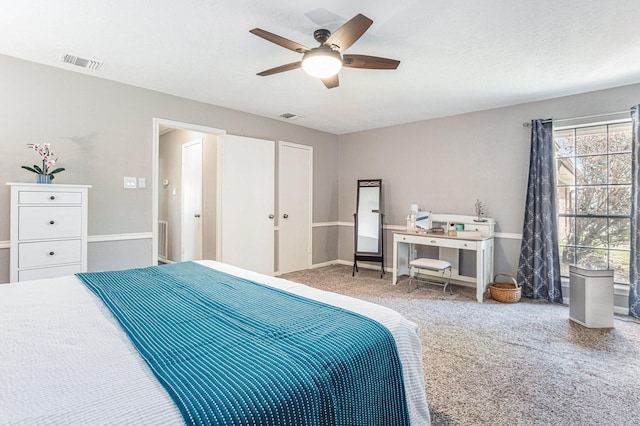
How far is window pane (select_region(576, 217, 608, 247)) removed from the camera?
3.67m

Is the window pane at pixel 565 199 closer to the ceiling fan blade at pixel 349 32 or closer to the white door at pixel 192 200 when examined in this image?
the ceiling fan blade at pixel 349 32

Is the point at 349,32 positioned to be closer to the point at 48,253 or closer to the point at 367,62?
the point at 367,62

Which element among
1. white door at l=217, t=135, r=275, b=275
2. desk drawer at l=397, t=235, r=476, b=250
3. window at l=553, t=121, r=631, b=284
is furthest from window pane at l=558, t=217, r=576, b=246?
white door at l=217, t=135, r=275, b=275

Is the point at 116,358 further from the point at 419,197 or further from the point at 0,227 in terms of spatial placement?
the point at 419,197

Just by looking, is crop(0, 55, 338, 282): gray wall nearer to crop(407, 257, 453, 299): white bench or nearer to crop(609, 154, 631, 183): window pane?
crop(407, 257, 453, 299): white bench

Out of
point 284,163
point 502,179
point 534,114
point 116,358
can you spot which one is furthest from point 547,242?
point 116,358

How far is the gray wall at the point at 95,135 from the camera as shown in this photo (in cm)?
291

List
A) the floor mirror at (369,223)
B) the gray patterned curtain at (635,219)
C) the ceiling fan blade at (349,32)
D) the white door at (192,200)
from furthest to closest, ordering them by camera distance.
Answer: the floor mirror at (369,223) → the white door at (192,200) → the gray patterned curtain at (635,219) → the ceiling fan blade at (349,32)

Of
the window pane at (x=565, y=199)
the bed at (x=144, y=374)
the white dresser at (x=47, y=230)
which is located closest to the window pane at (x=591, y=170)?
the window pane at (x=565, y=199)

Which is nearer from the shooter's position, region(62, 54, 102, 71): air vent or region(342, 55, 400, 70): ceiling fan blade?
region(342, 55, 400, 70): ceiling fan blade

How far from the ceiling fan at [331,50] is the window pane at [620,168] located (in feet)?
9.71

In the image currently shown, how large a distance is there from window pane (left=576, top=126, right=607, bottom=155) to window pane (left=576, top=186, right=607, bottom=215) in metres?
0.43

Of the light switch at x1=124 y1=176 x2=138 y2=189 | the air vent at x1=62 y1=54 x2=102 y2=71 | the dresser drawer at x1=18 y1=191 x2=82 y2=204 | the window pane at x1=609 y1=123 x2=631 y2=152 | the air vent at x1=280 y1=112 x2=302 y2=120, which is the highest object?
the air vent at x1=280 y1=112 x2=302 y2=120

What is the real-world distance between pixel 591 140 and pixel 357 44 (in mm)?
3084
